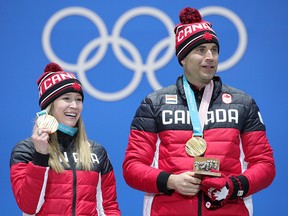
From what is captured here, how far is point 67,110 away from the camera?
334cm

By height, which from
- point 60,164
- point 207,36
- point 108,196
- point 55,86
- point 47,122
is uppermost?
point 207,36

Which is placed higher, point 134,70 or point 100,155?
point 134,70

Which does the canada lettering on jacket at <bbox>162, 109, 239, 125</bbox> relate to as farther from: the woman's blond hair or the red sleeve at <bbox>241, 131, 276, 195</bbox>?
the woman's blond hair

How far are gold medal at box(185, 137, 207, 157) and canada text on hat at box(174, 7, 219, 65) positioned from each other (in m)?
0.53

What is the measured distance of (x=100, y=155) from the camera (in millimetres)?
3363

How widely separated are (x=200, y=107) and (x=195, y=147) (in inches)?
9.9

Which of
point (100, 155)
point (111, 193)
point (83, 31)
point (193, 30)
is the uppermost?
point (83, 31)

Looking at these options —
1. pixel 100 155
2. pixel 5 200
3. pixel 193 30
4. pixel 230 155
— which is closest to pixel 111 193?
pixel 100 155

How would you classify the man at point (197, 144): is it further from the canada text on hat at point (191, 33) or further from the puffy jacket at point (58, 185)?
the puffy jacket at point (58, 185)

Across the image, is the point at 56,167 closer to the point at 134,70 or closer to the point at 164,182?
the point at 164,182

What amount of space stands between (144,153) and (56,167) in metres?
0.48

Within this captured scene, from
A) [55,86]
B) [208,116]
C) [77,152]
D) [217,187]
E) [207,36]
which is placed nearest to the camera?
[217,187]

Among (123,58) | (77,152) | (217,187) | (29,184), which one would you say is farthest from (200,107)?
(123,58)

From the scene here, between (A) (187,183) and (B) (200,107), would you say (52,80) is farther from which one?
(A) (187,183)
